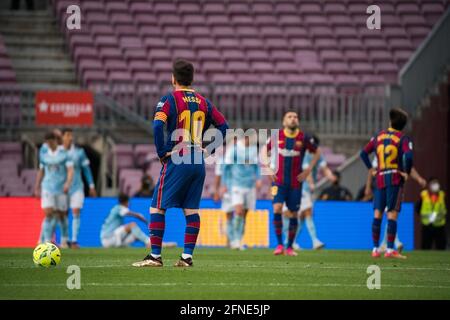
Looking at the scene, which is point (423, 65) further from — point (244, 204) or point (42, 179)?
point (42, 179)

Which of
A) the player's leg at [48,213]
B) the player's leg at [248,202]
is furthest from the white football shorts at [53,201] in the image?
the player's leg at [248,202]

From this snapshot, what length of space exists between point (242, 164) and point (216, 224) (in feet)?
6.98

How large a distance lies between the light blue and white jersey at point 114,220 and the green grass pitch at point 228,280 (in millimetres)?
6732

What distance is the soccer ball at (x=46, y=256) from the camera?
13484 mm

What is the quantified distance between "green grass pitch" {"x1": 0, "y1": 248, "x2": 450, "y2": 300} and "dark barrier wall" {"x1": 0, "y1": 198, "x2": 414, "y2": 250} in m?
7.56

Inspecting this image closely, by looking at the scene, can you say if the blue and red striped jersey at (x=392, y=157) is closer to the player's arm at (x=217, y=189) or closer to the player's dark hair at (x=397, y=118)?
the player's dark hair at (x=397, y=118)

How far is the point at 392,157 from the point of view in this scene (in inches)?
678

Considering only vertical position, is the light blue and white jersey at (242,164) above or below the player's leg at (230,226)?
above

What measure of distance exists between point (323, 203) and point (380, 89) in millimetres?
6235

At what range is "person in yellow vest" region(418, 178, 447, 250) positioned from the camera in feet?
79.1

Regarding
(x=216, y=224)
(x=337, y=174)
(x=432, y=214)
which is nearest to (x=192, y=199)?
(x=216, y=224)

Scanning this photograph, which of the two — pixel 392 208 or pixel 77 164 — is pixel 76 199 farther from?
pixel 392 208

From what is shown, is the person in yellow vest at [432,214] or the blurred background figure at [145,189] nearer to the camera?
the person in yellow vest at [432,214]

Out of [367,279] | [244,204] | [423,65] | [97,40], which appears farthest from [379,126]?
[367,279]
